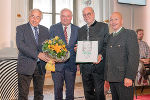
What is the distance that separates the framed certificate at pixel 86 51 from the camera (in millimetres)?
2516

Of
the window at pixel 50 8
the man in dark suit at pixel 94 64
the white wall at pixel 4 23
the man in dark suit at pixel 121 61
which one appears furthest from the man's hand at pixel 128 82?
the window at pixel 50 8

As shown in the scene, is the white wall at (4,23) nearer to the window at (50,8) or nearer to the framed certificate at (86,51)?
the window at (50,8)

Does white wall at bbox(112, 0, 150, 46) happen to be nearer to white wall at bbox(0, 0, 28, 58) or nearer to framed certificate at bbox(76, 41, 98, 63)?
white wall at bbox(0, 0, 28, 58)

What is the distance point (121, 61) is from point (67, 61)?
34.2 inches

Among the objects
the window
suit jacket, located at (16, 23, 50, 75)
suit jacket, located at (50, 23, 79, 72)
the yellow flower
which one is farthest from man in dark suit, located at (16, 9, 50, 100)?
the window

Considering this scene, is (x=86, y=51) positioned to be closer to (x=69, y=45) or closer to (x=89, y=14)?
(x=69, y=45)

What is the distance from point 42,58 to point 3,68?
1.06 m

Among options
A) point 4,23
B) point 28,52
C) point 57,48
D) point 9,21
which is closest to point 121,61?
point 57,48

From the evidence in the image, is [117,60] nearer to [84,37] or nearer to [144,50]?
[84,37]

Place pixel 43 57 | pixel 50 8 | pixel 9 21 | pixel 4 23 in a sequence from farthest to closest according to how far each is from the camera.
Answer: pixel 50 8 → pixel 9 21 → pixel 4 23 → pixel 43 57

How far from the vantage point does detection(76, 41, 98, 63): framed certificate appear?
2516 millimetres

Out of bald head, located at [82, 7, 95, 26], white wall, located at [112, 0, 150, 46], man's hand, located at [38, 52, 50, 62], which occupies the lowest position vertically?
man's hand, located at [38, 52, 50, 62]

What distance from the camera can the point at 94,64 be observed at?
8.43 feet

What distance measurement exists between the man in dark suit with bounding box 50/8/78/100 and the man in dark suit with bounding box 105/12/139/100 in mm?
663
